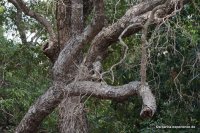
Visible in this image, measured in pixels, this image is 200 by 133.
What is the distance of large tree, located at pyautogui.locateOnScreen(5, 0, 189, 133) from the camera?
174 inches

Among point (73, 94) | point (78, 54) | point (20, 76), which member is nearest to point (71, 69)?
point (78, 54)

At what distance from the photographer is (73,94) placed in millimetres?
4758

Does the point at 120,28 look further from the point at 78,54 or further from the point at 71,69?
the point at 71,69

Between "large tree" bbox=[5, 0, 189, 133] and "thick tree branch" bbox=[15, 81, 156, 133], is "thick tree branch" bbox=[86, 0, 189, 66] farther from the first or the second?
"thick tree branch" bbox=[15, 81, 156, 133]

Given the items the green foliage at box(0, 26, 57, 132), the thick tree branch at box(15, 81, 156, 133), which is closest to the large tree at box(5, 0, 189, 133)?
the thick tree branch at box(15, 81, 156, 133)

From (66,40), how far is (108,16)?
0.71 meters

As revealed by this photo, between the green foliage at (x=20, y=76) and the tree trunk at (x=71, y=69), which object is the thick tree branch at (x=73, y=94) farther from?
the green foliage at (x=20, y=76)

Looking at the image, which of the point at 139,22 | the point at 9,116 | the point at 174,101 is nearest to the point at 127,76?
the point at 174,101

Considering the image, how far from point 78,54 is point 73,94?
49cm

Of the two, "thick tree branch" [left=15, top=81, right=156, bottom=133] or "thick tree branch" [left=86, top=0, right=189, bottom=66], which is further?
"thick tree branch" [left=86, top=0, right=189, bottom=66]

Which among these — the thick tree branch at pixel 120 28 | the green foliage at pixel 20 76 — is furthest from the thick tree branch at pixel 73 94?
the green foliage at pixel 20 76

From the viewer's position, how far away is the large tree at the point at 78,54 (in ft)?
14.5

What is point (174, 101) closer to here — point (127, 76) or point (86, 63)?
point (127, 76)

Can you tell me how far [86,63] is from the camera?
189 inches
